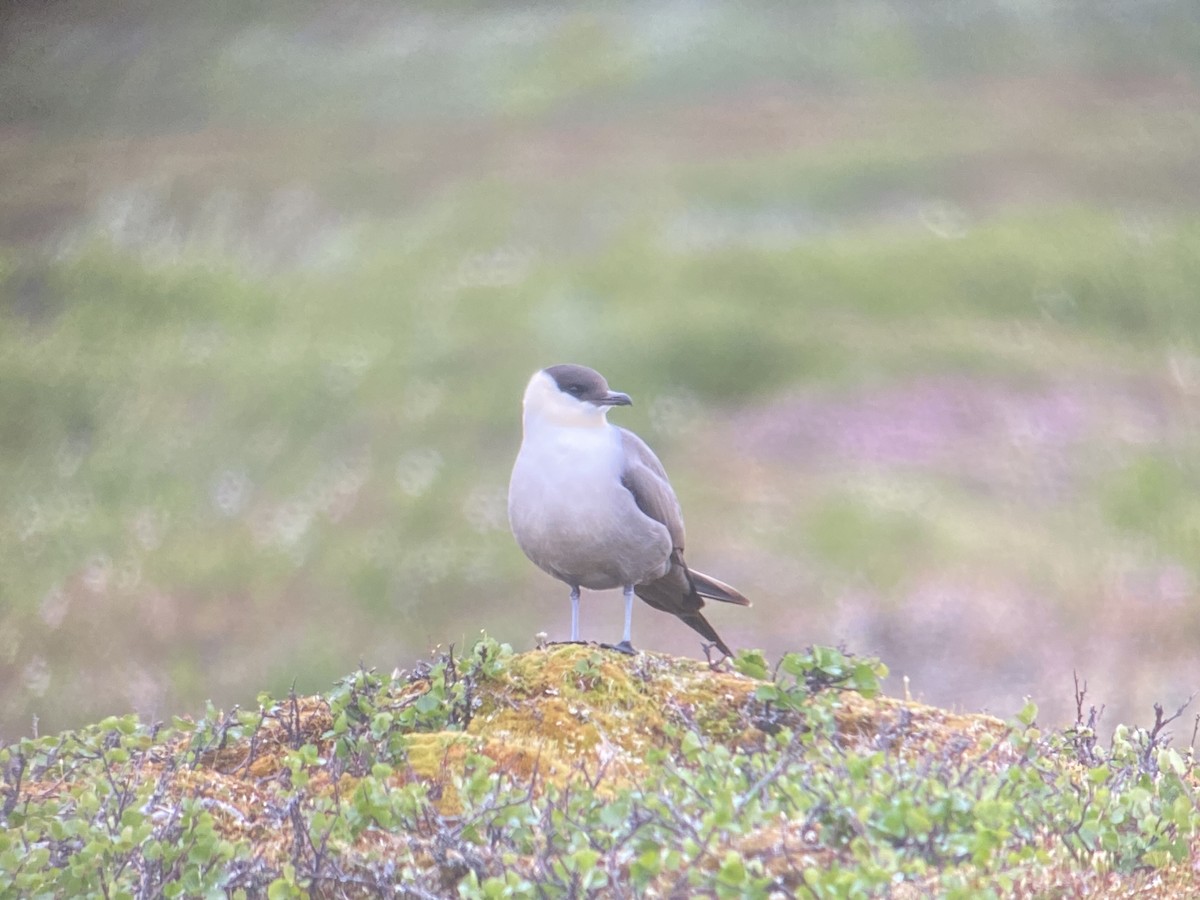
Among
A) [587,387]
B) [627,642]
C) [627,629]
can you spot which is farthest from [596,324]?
[627,642]

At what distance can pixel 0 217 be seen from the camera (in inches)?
200

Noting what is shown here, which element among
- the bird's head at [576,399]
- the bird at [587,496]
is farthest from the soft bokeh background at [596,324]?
the bird's head at [576,399]

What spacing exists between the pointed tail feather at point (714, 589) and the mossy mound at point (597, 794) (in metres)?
0.51

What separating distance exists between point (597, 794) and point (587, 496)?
953 mm

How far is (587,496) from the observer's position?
3311mm

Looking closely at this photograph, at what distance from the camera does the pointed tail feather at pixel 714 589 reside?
12.1 ft

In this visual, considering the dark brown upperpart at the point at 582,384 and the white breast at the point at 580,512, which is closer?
the white breast at the point at 580,512

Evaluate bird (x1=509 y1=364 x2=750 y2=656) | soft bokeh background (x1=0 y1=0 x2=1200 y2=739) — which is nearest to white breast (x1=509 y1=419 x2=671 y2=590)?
bird (x1=509 y1=364 x2=750 y2=656)

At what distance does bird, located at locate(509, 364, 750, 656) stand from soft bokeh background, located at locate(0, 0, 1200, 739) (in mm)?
1398

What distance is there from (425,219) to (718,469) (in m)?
1.68

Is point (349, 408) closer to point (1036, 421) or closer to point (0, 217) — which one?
point (0, 217)

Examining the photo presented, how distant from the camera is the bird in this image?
10.9ft

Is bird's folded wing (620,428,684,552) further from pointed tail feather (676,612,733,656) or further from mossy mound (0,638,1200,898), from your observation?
mossy mound (0,638,1200,898)

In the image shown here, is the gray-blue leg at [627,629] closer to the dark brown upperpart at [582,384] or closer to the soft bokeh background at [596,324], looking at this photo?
A: the dark brown upperpart at [582,384]
